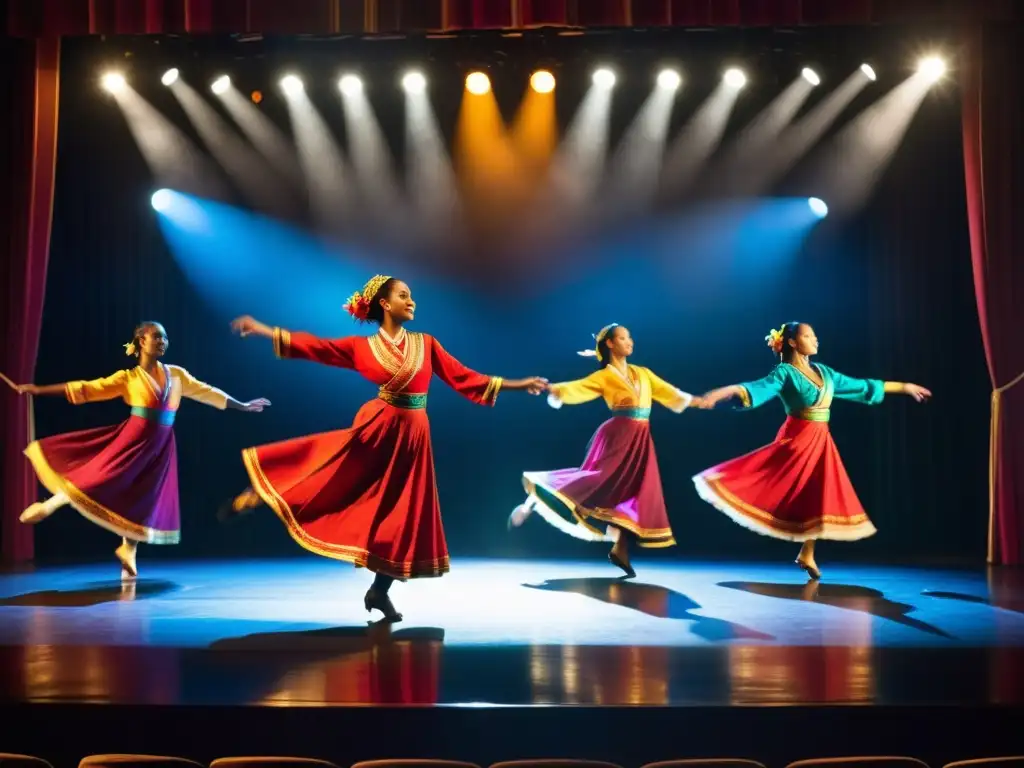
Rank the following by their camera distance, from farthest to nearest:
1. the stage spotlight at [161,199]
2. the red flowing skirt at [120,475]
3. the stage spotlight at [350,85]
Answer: the stage spotlight at [161,199]
the stage spotlight at [350,85]
the red flowing skirt at [120,475]

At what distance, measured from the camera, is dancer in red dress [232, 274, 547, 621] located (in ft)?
12.7

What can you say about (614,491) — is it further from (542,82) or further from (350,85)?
(350,85)

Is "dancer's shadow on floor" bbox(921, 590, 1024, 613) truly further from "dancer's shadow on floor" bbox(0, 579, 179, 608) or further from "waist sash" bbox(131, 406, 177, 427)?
"waist sash" bbox(131, 406, 177, 427)

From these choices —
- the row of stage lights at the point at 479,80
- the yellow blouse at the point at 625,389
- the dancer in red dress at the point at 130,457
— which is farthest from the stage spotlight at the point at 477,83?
the dancer in red dress at the point at 130,457

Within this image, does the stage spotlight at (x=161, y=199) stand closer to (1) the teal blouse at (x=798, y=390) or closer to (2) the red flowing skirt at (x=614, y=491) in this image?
(2) the red flowing skirt at (x=614, y=491)

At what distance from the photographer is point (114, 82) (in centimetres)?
673

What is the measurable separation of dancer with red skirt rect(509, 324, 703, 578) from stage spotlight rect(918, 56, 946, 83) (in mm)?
2567

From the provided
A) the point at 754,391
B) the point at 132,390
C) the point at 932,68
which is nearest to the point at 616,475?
A: the point at 754,391

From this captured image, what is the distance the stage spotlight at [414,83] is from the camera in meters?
6.66

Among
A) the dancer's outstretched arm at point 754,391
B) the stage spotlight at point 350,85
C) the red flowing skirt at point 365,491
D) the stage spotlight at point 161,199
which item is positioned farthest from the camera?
the stage spotlight at point 161,199

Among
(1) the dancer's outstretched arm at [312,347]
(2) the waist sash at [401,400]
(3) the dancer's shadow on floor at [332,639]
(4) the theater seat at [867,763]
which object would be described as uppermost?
(1) the dancer's outstretched arm at [312,347]

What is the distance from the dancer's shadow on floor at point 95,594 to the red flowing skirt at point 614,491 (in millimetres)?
1974

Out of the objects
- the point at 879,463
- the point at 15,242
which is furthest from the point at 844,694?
the point at 15,242

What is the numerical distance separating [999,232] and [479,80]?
341 centimetres
